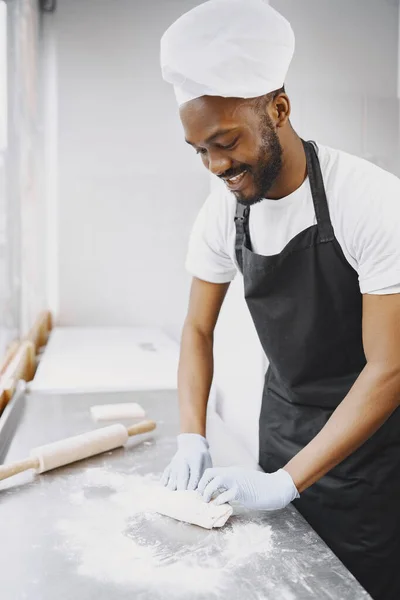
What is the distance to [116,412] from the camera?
1854 millimetres

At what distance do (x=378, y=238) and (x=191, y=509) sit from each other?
62cm

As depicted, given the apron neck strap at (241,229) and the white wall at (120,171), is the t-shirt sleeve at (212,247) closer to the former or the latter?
the apron neck strap at (241,229)

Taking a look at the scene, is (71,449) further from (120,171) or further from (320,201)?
(120,171)

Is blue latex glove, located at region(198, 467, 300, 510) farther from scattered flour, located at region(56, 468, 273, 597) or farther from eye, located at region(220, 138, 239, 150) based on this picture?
eye, located at region(220, 138, 239, 150)

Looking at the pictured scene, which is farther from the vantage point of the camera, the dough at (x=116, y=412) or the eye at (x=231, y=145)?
the dough at (x=116, y=412)

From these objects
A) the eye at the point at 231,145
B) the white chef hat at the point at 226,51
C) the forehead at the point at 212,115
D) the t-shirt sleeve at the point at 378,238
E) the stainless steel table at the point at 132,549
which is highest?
the white chef hat at the point at 226,51

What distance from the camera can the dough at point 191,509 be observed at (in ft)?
3.61

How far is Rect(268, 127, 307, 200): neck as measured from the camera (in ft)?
4.21

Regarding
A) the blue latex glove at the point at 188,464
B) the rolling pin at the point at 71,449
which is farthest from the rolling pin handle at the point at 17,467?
the blue latex glove at the point at 188,464

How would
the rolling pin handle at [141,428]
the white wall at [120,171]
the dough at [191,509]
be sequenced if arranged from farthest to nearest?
the white wall at [120,171] → the rolling pin handle at [141,428] → the dough at [191,509]

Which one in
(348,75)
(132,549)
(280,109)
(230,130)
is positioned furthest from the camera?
(348,75)

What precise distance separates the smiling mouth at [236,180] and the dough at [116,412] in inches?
35.9

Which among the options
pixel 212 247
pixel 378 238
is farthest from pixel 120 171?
pixel 378 238

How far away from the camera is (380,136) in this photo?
229 cm
